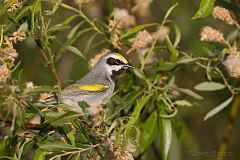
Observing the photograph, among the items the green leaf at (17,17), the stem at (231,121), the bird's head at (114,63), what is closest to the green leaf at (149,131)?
the bird's head at (114,63)

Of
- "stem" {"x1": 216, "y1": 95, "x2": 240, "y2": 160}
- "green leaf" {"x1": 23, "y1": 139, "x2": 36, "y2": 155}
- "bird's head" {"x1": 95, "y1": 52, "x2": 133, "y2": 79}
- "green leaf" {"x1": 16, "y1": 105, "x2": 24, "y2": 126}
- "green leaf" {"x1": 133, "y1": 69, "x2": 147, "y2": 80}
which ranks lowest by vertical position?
"stem" {"x1": 216, "y1": 95, "x2": 240, "y2": 160}

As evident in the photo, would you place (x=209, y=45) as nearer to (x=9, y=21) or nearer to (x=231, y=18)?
(x=231, y=18)

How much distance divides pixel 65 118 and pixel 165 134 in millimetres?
Result: 1201

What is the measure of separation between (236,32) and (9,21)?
1766 mm

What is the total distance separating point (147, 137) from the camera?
14.2 feet

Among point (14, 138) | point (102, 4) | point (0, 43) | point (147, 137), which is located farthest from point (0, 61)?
point (102, 4)

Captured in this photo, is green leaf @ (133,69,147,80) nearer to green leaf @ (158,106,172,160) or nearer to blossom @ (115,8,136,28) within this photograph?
green leaf @ (158,106,172,160)

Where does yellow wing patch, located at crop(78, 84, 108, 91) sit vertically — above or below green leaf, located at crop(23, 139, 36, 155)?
above

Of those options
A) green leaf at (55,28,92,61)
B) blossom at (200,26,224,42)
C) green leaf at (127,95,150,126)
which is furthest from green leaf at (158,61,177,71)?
green leaf at (55,28,92,61)

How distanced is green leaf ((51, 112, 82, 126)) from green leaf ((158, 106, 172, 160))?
3.27ft

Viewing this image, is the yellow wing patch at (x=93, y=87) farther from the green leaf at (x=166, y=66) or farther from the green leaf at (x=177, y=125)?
the green leaf at (x=177, y=125)

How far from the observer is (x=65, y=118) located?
10.2ft

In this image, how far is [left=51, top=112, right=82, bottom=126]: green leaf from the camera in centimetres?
308

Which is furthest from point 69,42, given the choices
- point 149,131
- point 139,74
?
point 149,131
